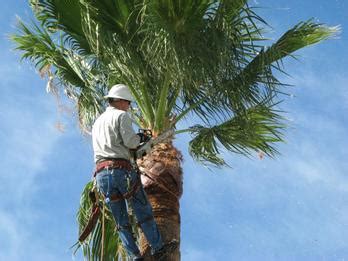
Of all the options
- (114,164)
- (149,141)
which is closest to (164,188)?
(149,141)

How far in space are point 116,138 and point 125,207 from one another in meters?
0.71

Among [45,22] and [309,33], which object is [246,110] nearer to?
[309,33]

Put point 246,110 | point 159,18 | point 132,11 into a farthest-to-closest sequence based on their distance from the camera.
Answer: point 246,110, point 132,11, point 159,18

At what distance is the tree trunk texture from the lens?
7.26m

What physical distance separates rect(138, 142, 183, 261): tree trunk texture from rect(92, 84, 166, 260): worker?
0.21m

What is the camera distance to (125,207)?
23.6 feet

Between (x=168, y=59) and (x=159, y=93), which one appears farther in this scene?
(x=159, y=93)

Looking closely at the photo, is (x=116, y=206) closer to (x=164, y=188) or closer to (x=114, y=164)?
(x=114, y=164)

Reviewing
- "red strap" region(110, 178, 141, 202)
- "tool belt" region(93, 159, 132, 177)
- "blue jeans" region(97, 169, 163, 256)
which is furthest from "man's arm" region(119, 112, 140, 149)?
"red strap" region(110, 178, 141, 202)

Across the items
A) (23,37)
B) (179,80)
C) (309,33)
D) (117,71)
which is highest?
(23,37)

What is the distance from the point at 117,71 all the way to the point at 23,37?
1.97 meters

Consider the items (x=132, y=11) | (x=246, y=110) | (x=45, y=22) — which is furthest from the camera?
(x=45, y=22)

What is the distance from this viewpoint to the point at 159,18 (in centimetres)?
799

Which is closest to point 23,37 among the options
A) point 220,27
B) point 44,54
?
point 44,54
